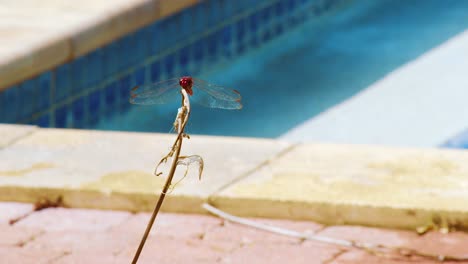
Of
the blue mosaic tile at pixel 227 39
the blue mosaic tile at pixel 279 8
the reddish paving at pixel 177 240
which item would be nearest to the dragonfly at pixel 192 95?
the reddish paving at pixel 177 240

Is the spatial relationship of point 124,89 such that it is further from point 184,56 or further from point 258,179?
point 258,179

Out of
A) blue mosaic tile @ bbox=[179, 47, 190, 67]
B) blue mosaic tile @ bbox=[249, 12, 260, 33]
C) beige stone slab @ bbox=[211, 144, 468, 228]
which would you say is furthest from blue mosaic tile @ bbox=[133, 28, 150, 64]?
beige stone slab @ bbox=[211, 144, 468, 228]

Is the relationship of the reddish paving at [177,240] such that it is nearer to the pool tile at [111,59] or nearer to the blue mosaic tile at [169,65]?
the pool tile at [111,59]

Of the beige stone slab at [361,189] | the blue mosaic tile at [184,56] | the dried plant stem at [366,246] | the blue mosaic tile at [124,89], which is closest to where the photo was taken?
the dried plant stem at [366,246]

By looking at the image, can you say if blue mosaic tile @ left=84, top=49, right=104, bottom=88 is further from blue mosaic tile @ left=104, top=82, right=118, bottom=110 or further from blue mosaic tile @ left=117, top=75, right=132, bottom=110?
blue mosaic tile @ left=117, top=75, right=132, bottom=110

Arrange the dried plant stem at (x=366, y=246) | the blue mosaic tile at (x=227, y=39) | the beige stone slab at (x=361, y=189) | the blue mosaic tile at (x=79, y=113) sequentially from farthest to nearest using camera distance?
the blue mosaic tile at (x=227, y=39)
the blue mosaic tile at (x=79, y=113)
the beige stone slab at (x=361, y=189)
the dried plant stem at (x=366, y=246)

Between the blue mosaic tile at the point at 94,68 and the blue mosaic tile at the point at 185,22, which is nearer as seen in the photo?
the blue mosaic tile at the point at 94,68
